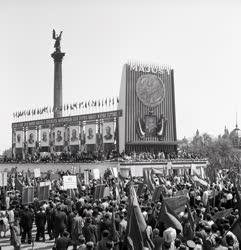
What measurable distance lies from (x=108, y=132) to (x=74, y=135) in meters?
5.71

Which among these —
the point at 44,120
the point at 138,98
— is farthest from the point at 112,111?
the point at 44,120

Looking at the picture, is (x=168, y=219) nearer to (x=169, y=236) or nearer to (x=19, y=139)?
(x=169, y=236)

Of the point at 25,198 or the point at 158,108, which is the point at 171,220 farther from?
the point at 158,108

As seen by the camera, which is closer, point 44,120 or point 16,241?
point 16,241

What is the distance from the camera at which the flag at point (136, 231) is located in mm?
9133

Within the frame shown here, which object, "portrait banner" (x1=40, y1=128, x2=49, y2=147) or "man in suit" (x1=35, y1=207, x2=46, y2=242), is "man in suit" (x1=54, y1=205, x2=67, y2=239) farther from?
"portrait banner" (x1=40, y1=128, x2=49, y2=147)

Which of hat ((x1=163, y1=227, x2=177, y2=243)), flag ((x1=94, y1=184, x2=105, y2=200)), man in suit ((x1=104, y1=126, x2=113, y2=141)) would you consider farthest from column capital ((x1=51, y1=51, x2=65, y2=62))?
hat ((x1=163, y1=227, x2=177, y2=243))

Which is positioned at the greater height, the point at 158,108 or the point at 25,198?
the point at 158,108

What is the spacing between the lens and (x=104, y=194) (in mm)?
19734

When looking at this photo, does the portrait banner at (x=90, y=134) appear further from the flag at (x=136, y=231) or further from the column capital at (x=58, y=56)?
the flag at (x=136, y=231)

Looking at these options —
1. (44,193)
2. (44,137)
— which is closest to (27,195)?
(44,193)

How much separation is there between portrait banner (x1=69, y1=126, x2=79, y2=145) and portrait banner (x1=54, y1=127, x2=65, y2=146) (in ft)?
5.25

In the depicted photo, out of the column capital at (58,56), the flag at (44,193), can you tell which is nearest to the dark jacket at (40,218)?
the flag at (44,193)

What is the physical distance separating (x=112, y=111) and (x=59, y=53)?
2124cm
